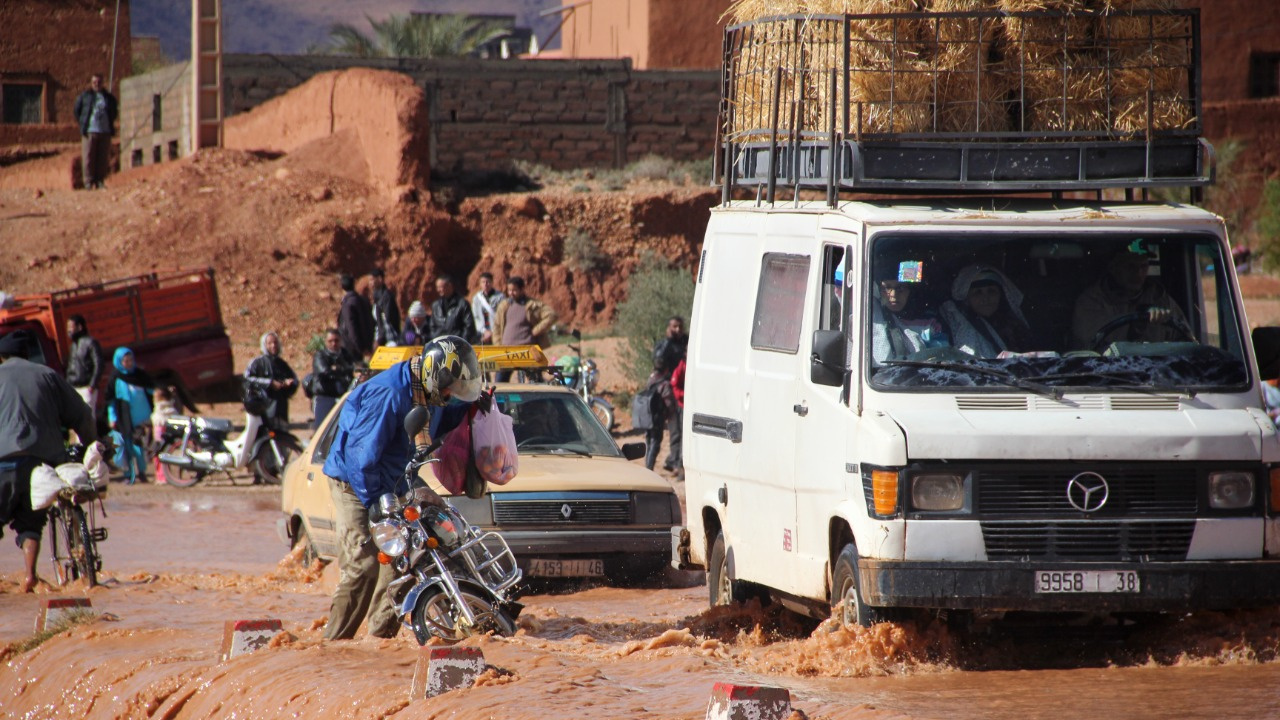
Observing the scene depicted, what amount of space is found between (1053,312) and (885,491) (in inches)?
52.4

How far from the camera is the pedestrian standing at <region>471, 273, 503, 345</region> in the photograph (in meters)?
19.6

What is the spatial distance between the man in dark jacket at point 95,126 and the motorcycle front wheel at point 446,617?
2960cm

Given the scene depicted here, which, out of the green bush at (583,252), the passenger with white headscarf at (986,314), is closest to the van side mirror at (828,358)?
the passenger with white headscarf at (986,314)

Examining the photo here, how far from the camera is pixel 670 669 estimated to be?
6.95m

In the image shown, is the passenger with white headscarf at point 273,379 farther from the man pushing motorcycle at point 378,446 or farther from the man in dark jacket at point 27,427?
the man pushing motorcycle at point 378,446

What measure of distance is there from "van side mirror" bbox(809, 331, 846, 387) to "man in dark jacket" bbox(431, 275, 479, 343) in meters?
11.9

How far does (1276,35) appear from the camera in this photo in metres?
40.8

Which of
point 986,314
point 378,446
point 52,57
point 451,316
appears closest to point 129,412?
point 451,316

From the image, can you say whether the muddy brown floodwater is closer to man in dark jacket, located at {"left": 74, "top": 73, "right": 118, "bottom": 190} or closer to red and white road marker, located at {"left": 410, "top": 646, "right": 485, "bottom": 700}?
red and white road marker, located at {"left": 410, "top": 646, "right": 485, "bottom": 700}

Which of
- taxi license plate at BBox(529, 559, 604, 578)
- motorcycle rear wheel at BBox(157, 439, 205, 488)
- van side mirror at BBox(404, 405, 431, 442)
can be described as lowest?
motorcycle rear wheel at BBox(157, 439, 205, 488)

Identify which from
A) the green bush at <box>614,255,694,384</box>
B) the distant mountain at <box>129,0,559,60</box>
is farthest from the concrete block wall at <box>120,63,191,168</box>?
the distant mountain at <box>129,0,559,60</box>

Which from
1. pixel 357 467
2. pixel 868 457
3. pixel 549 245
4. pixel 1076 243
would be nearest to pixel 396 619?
pixel 357 467

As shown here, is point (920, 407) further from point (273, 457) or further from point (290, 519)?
point (273, 457)

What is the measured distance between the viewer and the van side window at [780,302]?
8.02 meters
